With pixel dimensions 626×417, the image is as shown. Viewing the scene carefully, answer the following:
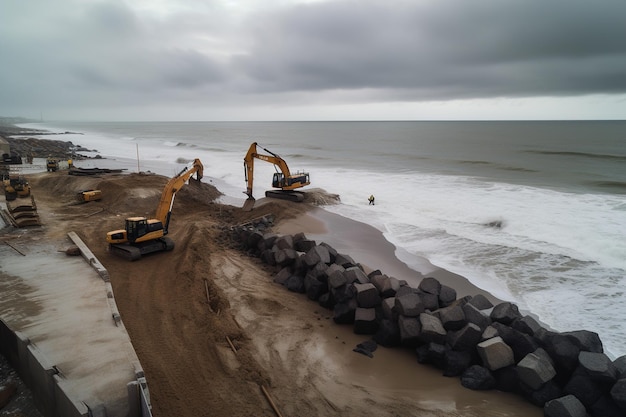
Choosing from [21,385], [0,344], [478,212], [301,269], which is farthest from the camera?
[478,212]

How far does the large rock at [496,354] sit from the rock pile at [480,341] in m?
0.02

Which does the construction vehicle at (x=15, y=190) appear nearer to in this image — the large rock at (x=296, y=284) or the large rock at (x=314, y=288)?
the large rock at (x=296, y=284)

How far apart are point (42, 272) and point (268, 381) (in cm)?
796

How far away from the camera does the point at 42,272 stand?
36.6 ft

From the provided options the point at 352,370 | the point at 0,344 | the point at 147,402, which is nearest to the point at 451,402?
the point at 352,370

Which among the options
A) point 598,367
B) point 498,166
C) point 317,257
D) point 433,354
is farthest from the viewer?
point 498,166

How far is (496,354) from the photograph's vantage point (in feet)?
25.3

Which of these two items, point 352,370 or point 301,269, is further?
point 301,269

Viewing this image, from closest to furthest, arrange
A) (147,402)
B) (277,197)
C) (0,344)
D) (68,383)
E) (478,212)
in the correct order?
(147,402), (68,383), (0,344), (478,212), (277,197)

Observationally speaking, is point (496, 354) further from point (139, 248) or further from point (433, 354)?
point (139, 248)

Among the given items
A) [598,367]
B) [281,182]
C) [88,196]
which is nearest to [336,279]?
[598,367]

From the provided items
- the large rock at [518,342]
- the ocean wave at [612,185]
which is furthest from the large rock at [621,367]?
the ocean wave at [612,185]

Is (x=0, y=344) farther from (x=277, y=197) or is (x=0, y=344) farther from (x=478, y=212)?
(x=478, y=212)

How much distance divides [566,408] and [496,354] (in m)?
1.41
